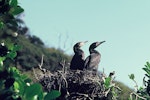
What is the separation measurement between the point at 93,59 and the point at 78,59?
0.33 m

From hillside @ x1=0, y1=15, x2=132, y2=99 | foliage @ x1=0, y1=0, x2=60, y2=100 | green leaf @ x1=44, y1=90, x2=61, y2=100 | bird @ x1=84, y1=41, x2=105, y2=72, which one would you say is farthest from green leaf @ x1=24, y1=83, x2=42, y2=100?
hillside @ x1=0, y1=15, x2=132, y2=99

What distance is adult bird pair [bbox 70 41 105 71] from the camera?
25.1 feet

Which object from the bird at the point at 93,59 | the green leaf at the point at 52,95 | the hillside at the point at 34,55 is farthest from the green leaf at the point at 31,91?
the hillside at the point at 34,55

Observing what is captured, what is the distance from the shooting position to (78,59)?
26.6 feet

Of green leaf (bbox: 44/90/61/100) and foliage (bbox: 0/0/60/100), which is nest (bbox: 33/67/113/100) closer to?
foliage (bbox: 0/0/60/100)

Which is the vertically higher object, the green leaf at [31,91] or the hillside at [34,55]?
the hillside at [34,55]

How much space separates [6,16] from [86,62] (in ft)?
15.6

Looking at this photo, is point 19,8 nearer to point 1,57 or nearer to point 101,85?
point 1,57

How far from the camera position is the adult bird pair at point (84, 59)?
7.64 meters

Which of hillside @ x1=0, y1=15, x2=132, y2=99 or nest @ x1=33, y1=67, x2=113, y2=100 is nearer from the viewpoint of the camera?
nest @ x1=33, y1=67, x2=113, y2=100

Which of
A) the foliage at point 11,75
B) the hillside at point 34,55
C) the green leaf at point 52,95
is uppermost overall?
the hillside at point 34,55

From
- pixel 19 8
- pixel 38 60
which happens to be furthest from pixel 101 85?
pixel 38 60

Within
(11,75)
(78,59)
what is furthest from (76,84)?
(11,75)

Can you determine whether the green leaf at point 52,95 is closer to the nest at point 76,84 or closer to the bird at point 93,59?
the nest at point 76,84
